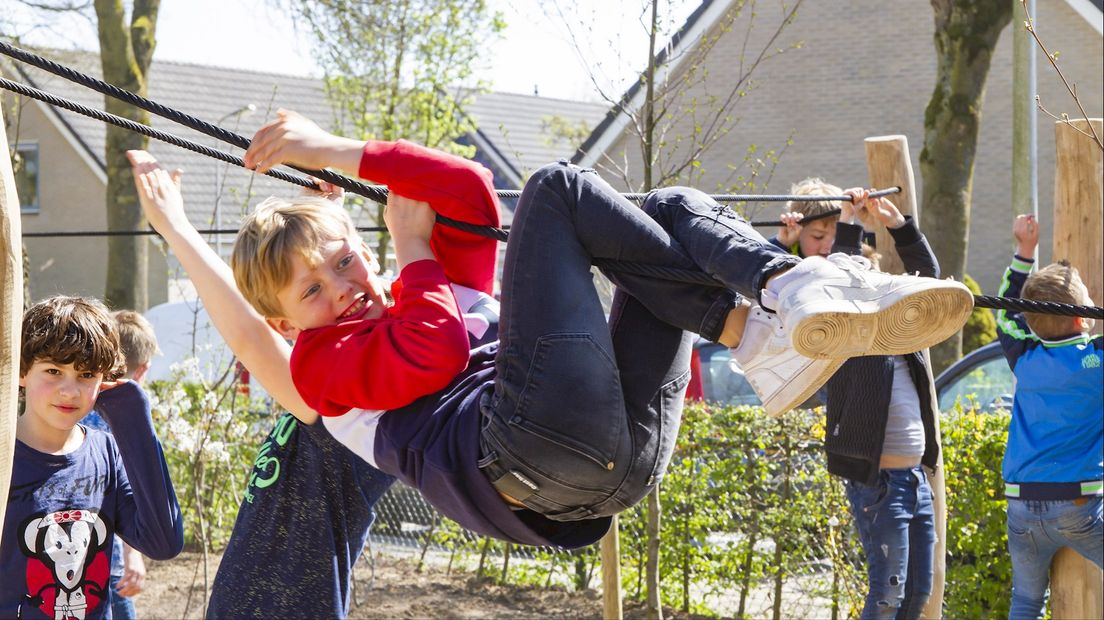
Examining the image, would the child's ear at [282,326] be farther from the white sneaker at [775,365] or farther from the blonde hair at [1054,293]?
the blonde hair at [1054,293]

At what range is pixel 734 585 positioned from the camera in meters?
6.25

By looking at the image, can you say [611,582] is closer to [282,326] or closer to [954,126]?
[282,326]

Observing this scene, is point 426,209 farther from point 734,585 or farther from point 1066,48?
point 1066,48

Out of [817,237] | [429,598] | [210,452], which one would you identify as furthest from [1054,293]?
[210,452]

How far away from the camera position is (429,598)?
6.72 metres

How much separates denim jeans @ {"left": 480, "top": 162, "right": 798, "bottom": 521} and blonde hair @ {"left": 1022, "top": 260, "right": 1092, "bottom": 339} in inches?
99.4

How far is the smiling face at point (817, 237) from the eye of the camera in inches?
Result: 186

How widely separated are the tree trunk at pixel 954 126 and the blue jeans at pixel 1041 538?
4716 millimetres

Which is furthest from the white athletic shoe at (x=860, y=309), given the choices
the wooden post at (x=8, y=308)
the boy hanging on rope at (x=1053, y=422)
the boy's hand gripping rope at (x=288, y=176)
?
the boy hanging on rope at (x=1053, y=422)

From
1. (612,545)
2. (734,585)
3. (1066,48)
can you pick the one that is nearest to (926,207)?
(734,585)

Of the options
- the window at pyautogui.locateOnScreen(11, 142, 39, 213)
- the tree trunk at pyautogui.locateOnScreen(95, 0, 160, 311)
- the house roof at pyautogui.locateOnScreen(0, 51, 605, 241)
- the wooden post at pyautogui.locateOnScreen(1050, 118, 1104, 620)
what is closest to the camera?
the wooden post at pyautogui.locateOnScreen(1050, 118, 1104, 620)

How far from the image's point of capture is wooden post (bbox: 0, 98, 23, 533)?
2.60 meters

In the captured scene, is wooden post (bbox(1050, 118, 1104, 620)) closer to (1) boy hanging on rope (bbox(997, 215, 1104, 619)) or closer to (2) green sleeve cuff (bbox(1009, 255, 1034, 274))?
(1) boy hanging on rope (bbox(997, 215, 1104, 619))

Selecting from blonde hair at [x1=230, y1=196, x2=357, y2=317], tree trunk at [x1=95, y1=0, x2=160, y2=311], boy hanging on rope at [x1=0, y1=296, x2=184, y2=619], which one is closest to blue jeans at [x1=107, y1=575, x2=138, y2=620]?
boy hanging on rope at [x1=0, y1=296, x2=184, y2=619]
